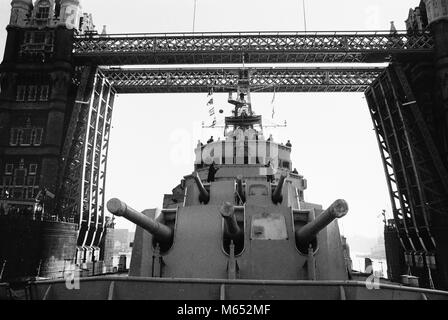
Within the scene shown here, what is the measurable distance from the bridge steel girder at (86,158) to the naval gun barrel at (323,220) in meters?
15.7

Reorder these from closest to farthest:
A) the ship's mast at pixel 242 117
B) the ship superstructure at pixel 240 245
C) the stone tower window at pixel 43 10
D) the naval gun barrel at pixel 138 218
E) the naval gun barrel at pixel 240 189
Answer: the naval gun barrel at pixel 138 218, the ship superstructure at pixel 240 245, the naval gun barrel at pixel 240 189, the ship's mast at pixel 242 117, the stone tower window at pixel 43 10

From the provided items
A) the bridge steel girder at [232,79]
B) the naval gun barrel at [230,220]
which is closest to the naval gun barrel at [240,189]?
the naval gun barrel at [230,220]

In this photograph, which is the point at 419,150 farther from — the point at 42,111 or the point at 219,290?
the point at 42,111

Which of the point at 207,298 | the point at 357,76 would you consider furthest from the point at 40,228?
the point at 357,76

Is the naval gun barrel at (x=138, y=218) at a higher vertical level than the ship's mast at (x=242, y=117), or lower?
lower

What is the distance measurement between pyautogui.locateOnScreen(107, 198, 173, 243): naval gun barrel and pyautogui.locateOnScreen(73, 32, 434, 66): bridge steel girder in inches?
622

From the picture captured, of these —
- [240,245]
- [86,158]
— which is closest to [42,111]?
[86,158]

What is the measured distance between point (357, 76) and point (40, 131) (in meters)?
19.5

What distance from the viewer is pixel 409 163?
1869cm

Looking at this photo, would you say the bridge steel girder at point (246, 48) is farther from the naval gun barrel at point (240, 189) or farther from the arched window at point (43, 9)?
the naval gun barrel at point (240, 189)

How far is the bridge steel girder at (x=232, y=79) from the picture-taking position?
73.0ft

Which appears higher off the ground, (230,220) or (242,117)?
(242,117)

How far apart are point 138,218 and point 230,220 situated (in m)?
1.36

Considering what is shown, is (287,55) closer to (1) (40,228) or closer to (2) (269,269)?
(1) (40,228)
